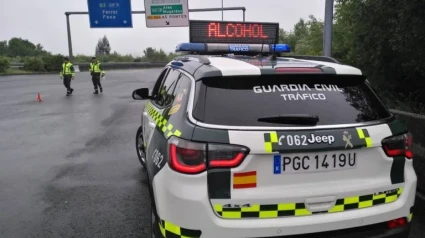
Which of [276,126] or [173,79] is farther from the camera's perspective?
[173,79]

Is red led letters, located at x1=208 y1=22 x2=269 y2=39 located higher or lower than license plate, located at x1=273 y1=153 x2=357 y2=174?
higher

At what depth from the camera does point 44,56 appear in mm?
38281

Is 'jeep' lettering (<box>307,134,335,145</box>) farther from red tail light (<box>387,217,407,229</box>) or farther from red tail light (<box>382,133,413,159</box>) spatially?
red tail light (<box>387,217,407,229</box>)

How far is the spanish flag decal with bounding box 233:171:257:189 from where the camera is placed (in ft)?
7.24

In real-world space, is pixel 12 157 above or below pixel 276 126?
below

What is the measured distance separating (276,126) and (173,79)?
1517 millimetres

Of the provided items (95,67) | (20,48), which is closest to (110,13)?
(95,67)

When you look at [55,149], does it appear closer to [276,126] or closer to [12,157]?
[12,157]

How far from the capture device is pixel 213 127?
89.0 inches

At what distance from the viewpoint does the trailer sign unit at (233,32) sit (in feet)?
16.4

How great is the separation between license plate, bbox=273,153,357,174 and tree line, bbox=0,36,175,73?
1448 inches

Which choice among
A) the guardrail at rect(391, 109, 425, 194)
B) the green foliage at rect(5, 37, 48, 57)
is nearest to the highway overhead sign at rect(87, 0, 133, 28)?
the guardrail at rect(391, 109, 425, 194)

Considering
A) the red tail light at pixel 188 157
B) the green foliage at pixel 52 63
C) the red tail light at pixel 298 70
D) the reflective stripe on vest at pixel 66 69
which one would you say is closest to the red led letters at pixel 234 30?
the red tail light at pixel 298 70

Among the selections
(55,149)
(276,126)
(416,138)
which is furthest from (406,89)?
(55,149)
